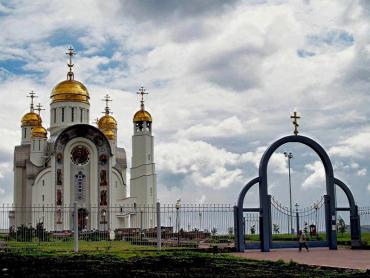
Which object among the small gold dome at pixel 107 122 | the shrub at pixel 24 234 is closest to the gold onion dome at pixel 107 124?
the small gold dome at pixel 107 122

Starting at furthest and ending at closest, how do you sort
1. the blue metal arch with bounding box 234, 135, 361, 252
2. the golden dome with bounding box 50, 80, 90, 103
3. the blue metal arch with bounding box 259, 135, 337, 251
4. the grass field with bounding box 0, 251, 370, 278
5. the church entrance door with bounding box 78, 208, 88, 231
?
the golden dome with bounding box 50, 80, 90, 103 → the church entrance door with bounding box 78, 208, 88, 231 → the blue metal arch with bounding box 259, 135, 337, 251 → the blue metal arch with bounding box 234, 135, 361, 252 → the grass field with bounding box 0, 251, 370, 278

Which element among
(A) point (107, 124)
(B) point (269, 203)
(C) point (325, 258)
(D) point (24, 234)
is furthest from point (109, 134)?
(C) point (325, 258)

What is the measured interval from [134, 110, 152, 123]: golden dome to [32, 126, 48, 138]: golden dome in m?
9.23

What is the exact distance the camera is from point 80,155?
56.5m

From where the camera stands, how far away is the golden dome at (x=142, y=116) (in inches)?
2419

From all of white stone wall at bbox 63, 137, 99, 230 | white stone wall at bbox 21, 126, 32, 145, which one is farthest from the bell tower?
white stone wall at bbox 21, 126, 32, 145

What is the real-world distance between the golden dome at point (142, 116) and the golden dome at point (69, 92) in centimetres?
524

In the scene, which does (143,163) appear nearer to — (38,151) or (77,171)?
(77,171)

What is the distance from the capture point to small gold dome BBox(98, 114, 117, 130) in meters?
64.2

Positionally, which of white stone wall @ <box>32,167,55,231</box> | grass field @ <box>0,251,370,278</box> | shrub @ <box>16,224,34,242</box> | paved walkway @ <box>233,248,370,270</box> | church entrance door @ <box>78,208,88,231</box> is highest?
white stone wall @ <box>32,167,55,231</box>

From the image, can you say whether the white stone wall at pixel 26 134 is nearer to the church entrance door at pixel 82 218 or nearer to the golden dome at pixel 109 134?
the golden dome at pixel 109 134

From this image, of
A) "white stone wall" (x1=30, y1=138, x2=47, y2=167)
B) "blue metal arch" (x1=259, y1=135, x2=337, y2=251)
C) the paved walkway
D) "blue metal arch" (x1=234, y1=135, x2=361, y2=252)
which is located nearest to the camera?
the paved walkway

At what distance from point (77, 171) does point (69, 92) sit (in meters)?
7.99

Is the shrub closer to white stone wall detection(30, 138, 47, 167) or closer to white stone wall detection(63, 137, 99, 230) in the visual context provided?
white stone wall detection(63, 137, 99, 230)
